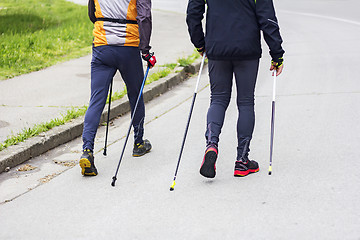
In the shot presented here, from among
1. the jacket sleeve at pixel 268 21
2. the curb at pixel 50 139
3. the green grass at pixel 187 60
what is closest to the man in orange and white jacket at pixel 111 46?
the curb at pixel 50 139

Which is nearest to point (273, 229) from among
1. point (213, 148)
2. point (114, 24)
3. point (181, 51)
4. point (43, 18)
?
point (213, 148)

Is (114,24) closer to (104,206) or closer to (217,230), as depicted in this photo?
(104,206)

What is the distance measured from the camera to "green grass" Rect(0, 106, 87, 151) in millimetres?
6219

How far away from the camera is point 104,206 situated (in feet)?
15.4

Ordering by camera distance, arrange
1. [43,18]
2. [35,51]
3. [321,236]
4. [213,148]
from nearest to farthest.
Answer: [321,236], [213,148], [35,51], [43,18]

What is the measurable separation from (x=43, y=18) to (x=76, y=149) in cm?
1083

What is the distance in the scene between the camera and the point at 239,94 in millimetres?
5180

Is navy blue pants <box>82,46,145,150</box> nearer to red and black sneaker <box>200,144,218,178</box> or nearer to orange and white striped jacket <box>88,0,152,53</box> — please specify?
orange and white striped jacket <box>88,0,152,53</box>

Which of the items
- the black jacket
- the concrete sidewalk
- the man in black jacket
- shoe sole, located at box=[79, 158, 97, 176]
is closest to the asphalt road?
shoe sole, located at box=[79, 158, 97, 176]

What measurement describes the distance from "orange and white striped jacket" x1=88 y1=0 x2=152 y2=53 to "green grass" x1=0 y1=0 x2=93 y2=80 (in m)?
4.99

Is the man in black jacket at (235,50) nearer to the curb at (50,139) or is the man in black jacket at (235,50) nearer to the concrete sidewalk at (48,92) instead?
the curb at (50,139)

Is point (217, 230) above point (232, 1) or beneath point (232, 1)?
beneath

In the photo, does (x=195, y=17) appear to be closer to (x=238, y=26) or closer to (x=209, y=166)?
(x=238, y=26)

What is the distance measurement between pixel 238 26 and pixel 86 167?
1841 mm
